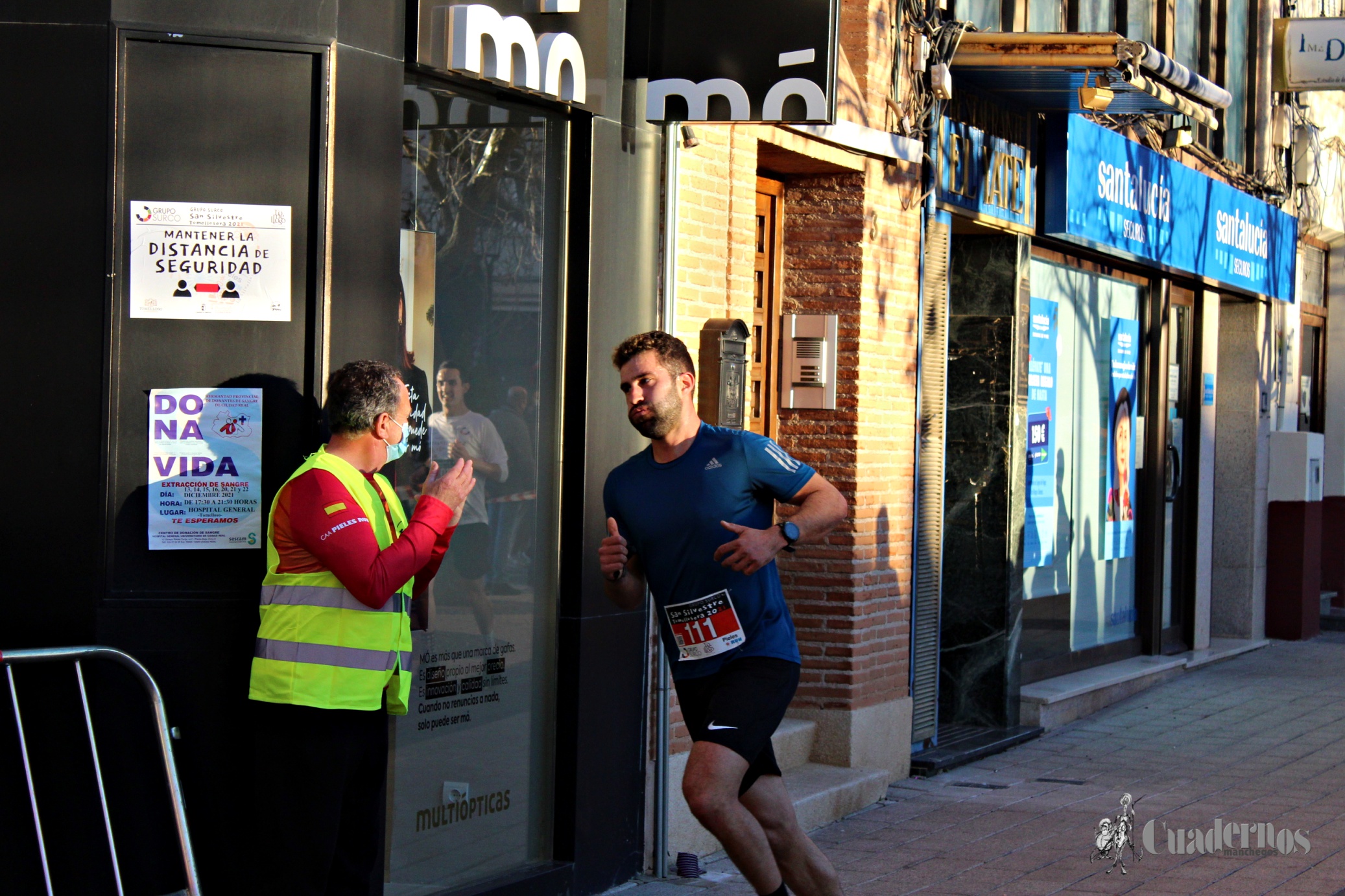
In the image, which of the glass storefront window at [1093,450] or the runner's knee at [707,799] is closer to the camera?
the runner's knee at [707,799]

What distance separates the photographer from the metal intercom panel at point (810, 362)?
336 inches

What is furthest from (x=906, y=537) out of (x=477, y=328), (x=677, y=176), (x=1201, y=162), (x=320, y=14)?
(x=1201, y=162)

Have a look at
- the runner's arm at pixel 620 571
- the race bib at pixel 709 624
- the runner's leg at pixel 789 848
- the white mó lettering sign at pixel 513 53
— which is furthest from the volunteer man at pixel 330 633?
the white mó lettering sign at pixel 513 53

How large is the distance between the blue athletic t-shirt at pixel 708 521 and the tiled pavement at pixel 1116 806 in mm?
1756

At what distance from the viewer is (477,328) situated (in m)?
6.16

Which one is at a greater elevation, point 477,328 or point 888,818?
point 477,328

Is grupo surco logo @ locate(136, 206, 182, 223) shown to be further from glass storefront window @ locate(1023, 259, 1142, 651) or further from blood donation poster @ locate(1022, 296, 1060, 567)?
glass storefront window @ locate(1023, 259, 1142, 651)

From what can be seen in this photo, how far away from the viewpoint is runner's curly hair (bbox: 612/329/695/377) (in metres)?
5.13

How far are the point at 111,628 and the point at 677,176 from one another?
10.2ft

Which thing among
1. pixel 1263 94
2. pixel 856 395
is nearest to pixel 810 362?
pixel 856 395

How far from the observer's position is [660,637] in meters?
6.76

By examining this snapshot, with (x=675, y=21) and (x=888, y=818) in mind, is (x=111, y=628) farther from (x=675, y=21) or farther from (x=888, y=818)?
(x=888, y=818)

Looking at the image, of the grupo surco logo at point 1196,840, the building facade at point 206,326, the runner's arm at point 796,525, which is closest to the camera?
the runner's arm at point 796,525

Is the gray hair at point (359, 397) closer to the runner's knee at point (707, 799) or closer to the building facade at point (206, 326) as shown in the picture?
the building facade at point (206, 326)
